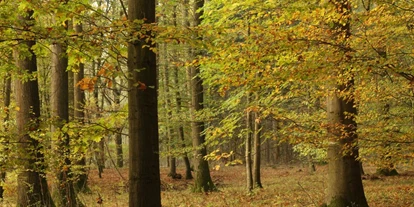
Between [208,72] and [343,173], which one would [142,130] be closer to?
[343,173]

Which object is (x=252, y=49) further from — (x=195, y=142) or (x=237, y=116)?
(x=195, y=142)

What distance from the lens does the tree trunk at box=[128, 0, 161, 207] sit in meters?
4.64

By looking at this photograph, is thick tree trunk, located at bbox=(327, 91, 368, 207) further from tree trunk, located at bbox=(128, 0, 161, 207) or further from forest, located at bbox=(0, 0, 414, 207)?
tree trunk, located at bbox=(128, 0, 161, 207)

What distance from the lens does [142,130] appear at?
15.3ft

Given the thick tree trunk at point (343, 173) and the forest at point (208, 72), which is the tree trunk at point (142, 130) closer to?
the forest at point (208, 72)

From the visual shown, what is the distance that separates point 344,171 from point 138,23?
721 centimetres

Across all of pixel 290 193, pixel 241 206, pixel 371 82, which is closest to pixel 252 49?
pixel 371 82

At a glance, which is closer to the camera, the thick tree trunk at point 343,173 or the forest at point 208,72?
the forest at point 208,72

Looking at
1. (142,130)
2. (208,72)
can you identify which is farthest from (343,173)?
(142,130)

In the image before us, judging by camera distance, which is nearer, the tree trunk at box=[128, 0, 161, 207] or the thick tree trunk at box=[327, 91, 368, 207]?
the tree trunk at box=[128, 0, 161, 207]

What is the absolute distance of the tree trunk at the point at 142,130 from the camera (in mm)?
4637

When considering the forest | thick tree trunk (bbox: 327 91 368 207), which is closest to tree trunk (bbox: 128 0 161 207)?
the forest

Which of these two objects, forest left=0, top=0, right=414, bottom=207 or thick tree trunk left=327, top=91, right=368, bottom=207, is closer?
forest left=0, top=0, right=414, bottom=207

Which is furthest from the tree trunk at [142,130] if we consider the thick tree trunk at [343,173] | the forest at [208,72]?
the thick tree trunk at [343,173]
